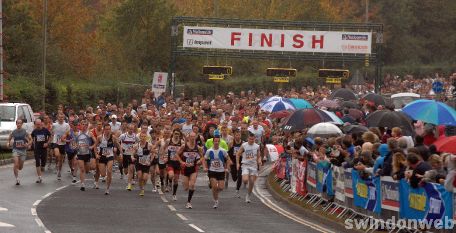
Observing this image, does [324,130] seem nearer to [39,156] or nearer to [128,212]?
[128,212]

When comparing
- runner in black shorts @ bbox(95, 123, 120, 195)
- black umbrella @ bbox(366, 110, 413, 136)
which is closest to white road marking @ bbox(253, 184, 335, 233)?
black umbrella @ bbox(366, 110, 413, 136)

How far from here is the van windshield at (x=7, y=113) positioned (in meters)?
42.6

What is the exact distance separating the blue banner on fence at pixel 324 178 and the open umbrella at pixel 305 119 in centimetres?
530

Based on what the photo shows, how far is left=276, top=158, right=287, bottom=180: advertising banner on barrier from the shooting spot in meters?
32.5

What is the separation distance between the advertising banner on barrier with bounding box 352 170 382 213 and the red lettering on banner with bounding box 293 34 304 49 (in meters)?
34.7

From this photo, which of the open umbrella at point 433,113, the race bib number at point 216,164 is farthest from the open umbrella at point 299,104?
the race bib number at point 216,164

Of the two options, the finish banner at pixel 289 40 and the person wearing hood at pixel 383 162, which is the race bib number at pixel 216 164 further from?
the finish banner at pixel 289 40

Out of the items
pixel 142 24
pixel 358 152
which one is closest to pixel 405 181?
pixel 358 152

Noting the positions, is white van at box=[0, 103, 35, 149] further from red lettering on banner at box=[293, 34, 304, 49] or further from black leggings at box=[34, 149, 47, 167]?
Result: red lettering on banner at box=[293, 34, 304, 49]

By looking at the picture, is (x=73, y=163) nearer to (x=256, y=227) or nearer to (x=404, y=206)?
(x=256, y=227)

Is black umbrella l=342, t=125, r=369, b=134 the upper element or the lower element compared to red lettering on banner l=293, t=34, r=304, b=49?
lower

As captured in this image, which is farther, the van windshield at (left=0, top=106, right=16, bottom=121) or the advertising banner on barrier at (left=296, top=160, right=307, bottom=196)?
the van windshield at (left=0, top=106, right=16, bottom=121)

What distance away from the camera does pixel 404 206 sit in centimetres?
2020

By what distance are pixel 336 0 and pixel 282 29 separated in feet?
151
